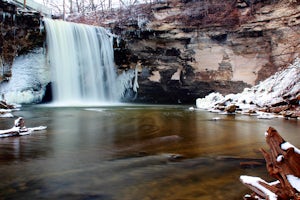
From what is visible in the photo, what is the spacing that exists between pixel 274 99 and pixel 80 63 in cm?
1099

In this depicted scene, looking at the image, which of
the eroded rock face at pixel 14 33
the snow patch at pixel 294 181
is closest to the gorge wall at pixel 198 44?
the eroded rock face at pixel 14 33

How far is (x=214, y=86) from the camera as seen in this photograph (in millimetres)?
18219

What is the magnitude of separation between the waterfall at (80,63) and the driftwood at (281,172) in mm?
14927

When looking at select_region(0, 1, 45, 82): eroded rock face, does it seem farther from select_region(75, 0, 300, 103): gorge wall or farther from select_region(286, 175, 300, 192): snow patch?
select_region(286, 175, 300, 192): snow patch

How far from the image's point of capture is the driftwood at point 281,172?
1824mm

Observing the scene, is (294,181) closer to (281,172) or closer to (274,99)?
(281,172)

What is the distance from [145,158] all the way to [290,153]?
86.7 inches

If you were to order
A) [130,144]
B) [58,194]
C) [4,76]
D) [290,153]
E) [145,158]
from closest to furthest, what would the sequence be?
[290,153] → [58,194] → [145,158] → [130,144] → [4,76]


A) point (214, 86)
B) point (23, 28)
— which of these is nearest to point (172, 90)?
point (214, 86)

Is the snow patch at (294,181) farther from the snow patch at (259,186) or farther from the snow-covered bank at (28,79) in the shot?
the snow-covered bank at (28,79)

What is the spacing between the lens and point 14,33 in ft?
49.5

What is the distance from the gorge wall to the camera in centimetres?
1693

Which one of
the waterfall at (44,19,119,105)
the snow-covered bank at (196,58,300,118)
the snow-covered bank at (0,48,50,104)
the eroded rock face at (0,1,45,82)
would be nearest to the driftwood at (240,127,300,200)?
the snow-covered bank at (196,58,300,118)

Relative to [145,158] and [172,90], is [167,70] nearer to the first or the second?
[172,90]
